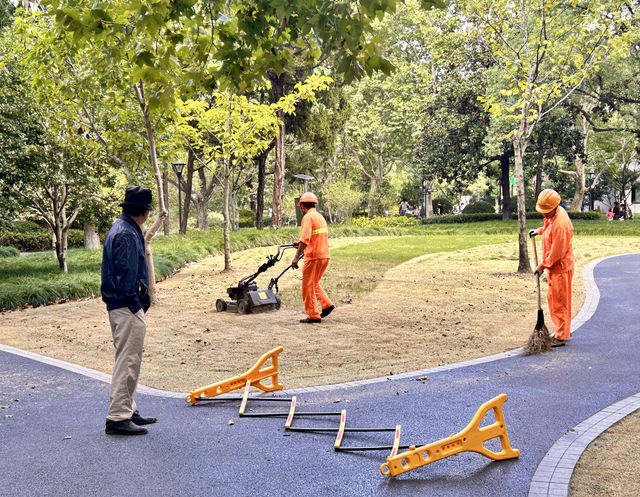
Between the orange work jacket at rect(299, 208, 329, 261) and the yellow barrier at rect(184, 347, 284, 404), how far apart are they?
3908mm

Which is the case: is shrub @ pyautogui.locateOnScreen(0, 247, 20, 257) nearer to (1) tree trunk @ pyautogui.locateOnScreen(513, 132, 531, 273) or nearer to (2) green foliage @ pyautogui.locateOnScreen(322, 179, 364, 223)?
(1) tree trunk @ pyautogui.locateOnScreen(513, 132, 531, 273)

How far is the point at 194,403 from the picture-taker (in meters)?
6.41

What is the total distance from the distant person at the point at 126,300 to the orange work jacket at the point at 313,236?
5315 mm

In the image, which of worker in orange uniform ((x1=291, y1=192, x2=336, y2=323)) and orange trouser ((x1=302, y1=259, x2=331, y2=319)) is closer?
worker in orange uniform ((x1=291, y1=192, x2=336, y2=323))

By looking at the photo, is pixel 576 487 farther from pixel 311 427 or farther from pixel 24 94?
pixel 24 94

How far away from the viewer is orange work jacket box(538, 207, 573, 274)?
344 inches

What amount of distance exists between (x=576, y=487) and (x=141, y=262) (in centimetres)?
355

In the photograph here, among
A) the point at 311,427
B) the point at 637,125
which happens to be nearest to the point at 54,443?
the point at 311,427

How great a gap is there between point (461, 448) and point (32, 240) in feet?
101

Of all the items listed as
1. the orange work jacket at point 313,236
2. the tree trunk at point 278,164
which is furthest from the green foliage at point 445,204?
the orange work jacket at point 313,236

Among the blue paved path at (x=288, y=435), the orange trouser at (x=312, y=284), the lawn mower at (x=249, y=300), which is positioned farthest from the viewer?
the lawn mower at (x=249, y=300)

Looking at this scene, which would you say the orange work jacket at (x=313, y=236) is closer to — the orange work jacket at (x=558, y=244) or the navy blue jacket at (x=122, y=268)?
the orange work jacket at (x=558, y=244)

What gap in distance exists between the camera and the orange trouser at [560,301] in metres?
8.91

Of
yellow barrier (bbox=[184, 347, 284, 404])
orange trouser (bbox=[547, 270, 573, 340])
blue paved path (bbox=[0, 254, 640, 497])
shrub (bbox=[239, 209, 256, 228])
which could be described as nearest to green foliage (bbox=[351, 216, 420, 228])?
shrub (bbox=[239, 209, 256, 228])
